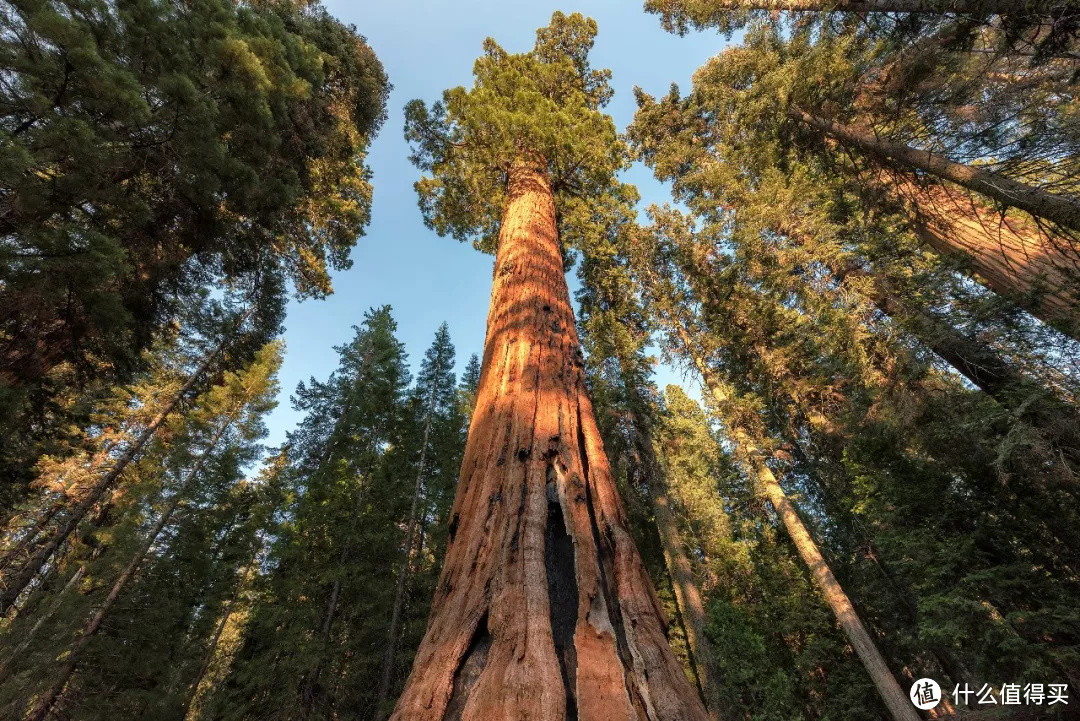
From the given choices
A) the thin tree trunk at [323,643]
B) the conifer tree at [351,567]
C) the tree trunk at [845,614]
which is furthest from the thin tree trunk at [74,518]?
the tree trunk at [845,614]

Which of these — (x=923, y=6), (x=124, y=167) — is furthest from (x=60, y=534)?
(x=923, y=6)

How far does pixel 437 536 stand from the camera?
11492 millimetres

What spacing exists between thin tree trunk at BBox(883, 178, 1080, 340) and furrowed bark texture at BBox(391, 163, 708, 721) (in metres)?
6.11

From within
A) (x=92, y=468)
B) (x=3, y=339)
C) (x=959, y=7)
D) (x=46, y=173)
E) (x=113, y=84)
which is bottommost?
(x=3, y=339)

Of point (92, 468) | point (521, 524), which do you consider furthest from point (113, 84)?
point (92, 468)

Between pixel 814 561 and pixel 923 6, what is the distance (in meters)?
10.0

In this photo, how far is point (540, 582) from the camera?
4.87ft

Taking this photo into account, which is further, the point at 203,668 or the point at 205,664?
the point at 205,664

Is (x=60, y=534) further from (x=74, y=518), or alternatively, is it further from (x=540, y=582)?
(x=540, y=582)

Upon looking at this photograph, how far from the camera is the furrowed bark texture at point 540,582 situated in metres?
1.14

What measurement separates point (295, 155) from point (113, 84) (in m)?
4.15

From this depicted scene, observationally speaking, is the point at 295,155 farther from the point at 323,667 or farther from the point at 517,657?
the point at 323,667

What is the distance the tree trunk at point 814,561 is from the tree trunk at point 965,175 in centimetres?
593

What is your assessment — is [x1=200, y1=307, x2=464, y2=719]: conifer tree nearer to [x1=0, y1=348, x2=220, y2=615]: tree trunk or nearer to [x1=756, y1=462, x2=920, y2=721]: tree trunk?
[x1=0, y1=348, x2=220, y2=615]: tree trunk
